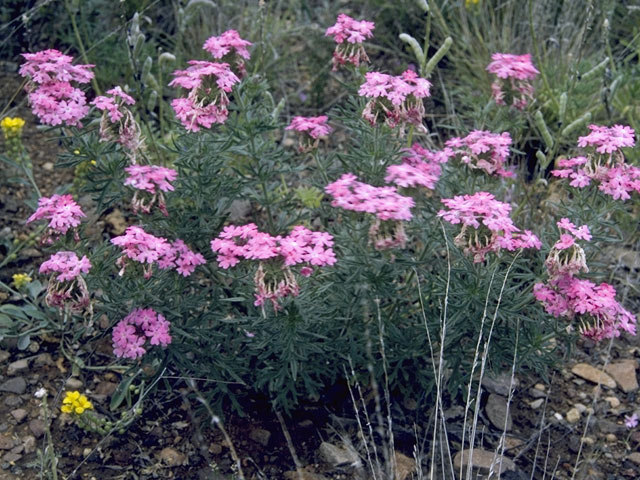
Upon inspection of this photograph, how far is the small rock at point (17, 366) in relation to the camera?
11.5 feet

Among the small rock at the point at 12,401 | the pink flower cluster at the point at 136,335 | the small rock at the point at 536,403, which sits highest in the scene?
the pink flower cluster at the point at 136,335

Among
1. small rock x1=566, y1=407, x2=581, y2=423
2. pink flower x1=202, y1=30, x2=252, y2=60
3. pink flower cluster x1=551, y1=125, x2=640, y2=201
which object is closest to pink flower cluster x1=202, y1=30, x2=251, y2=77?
pink flower x1=202, y1=30, x2=252, y2=60

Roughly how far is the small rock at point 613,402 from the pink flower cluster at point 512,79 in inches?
56.2

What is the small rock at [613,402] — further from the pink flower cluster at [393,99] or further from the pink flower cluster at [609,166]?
the pink flower cluster at [393,99]

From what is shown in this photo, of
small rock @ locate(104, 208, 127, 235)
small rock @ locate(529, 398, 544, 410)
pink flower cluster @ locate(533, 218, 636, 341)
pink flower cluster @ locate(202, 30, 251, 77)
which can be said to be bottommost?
small rock @ locate(529, 398, 544, 410)

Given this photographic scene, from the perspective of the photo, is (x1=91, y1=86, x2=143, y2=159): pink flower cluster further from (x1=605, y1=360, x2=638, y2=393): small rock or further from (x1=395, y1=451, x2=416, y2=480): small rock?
(x1=605, y1=360, x2=638, y2=393): small rock

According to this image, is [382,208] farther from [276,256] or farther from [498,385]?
[498,385]

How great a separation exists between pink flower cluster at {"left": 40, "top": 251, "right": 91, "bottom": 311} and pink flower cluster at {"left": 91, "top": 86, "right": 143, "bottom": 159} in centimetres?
46

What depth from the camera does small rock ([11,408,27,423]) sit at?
3.29 meters

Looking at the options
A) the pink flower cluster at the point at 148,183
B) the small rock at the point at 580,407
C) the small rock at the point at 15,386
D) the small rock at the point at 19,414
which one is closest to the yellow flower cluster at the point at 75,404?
the small rock at the point at 19,414

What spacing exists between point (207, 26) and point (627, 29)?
293 centimetres

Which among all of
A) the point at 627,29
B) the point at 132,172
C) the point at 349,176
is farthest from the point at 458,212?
the point at 627,29

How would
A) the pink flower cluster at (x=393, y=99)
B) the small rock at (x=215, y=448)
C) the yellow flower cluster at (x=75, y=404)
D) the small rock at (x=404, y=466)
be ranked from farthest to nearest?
1. the small rock at (x=215, y=448)
2. the small rock at (x=404, y=466)
3. the yellow flower cluster at (x=75, y=404)
4. the pink flower cluster at (x=393, y=99)

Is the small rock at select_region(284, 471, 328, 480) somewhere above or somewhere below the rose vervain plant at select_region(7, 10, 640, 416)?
below
